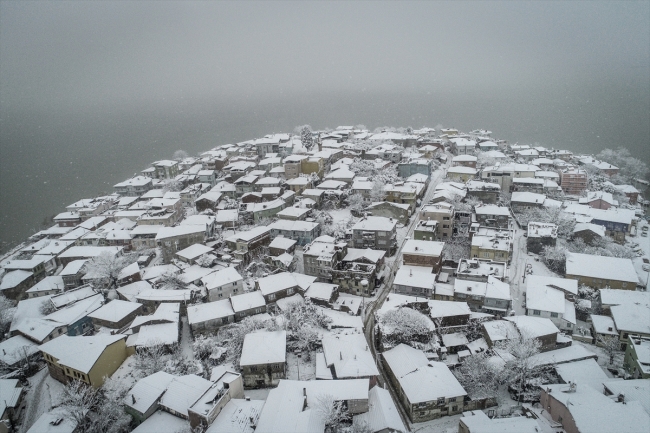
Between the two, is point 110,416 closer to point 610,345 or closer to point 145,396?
point 145,396

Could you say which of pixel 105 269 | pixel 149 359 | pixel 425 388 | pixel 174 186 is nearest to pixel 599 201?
pixel 425 388

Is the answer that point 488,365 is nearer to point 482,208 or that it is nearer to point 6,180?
point 482,208

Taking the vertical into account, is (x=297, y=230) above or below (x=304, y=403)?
above

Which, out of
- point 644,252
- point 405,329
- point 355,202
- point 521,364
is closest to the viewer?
point 521,364

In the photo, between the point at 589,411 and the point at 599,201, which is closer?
the point at 589,411

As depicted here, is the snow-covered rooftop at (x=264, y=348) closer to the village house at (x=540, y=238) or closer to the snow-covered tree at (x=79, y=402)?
the snow-covered tree at (x=79, y=402)

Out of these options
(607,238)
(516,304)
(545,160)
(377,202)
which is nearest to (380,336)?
(516,304)

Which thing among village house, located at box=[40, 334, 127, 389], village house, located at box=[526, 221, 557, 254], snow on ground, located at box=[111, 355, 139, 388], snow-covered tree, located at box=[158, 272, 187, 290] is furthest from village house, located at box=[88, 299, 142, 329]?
village house, located at box=[526, 221, 557, 254]

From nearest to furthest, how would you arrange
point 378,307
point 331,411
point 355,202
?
point 331,411, point 378,307, point 355,202
